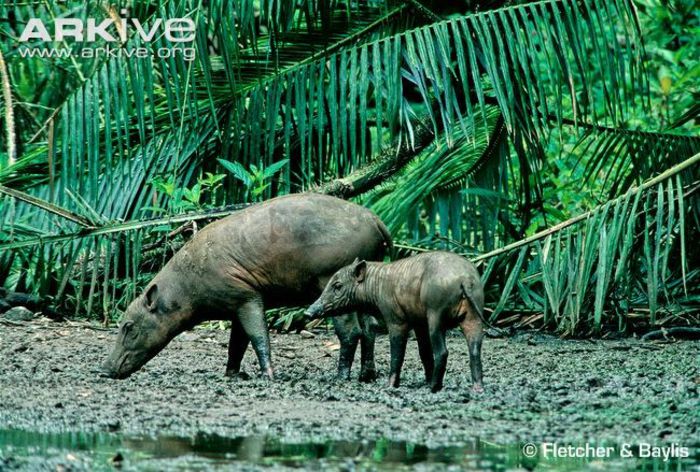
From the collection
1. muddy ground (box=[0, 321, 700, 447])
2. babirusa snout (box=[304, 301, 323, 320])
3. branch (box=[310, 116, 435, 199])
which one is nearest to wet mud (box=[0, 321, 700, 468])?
muddy ground (box=[0, 321, 700, 447])

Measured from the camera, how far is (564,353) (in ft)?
30.3

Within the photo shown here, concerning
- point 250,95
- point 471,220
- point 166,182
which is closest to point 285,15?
point 250,95

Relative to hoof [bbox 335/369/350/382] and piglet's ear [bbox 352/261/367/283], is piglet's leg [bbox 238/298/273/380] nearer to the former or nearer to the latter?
hoof [bbox 335/369/350/382]

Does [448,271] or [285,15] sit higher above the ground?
[285,15]

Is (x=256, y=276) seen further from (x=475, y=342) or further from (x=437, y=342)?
(x=475, y=342)

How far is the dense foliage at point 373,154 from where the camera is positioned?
970 centimetres

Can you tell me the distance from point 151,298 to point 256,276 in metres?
0.75

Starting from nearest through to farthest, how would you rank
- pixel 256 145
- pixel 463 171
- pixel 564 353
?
pixel 564 353
pixel 256 145
pixel 463 171

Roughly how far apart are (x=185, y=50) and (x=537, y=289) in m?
3.84

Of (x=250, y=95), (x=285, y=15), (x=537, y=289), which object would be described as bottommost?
(x=537, y=289)

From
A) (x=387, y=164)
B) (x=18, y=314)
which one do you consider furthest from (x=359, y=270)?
(x=18, y=314)

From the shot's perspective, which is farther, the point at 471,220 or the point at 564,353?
the point at 471,220

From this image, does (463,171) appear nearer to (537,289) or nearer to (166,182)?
(537,289)

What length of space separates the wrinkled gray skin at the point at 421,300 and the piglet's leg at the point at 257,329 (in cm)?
52
